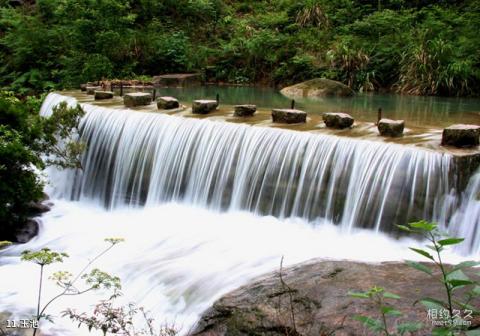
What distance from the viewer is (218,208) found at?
8.80 meters

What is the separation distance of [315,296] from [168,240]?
394 centimetres

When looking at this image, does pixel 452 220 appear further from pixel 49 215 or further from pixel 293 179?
pixel 49 215

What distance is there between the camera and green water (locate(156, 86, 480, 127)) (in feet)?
34.6

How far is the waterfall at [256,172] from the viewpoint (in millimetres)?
6836

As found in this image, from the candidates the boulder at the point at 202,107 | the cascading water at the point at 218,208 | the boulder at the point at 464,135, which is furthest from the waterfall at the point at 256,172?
the boulder at the point at 202,107

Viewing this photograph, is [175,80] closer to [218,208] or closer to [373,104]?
[373,104]

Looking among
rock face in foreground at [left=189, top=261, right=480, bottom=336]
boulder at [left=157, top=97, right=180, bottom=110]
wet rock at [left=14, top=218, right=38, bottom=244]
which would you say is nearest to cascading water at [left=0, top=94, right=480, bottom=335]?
wet rock at [left=14, top=218, right=38, bottom=244]

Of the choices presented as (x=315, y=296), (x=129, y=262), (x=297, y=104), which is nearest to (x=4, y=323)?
(x=129, y=262)

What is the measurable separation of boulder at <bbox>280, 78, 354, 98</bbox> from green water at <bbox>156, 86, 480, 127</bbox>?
42 centimetres

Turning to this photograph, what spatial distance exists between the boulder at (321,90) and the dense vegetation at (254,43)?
220 cm

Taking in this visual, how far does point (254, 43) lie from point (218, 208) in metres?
12.6

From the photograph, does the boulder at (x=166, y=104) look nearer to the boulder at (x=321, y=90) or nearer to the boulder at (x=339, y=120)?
the boulder at (x=339, y=120)

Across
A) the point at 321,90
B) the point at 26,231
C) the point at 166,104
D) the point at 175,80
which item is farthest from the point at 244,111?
the point at 175,80

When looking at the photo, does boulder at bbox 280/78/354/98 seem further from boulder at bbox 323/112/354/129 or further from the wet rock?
the wet rock
